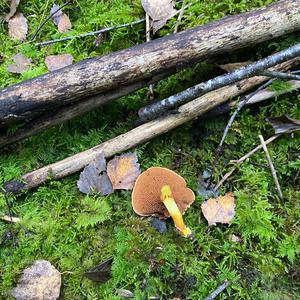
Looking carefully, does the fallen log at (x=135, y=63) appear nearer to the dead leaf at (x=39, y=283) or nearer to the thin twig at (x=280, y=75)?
the thin twig at (x=280, y=75)

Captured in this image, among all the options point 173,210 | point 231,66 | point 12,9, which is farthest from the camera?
point 12,9

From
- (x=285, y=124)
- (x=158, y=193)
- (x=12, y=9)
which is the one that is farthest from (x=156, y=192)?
(x=12, y=9)

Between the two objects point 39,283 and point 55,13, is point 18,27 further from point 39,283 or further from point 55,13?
point 39,283

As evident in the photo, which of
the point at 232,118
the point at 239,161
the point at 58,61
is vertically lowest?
the point at 239,161

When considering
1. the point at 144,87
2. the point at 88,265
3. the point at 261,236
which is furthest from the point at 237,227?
the point at 144,87

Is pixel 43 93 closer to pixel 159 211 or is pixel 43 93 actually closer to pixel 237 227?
pixel 159 211

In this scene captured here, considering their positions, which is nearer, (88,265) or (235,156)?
(88,265)

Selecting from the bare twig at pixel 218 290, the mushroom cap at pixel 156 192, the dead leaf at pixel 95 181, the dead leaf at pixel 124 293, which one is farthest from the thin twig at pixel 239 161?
the dead leaf at pixel 124 293
